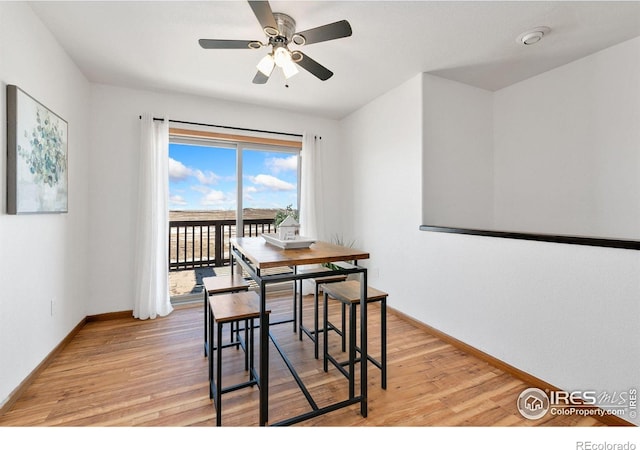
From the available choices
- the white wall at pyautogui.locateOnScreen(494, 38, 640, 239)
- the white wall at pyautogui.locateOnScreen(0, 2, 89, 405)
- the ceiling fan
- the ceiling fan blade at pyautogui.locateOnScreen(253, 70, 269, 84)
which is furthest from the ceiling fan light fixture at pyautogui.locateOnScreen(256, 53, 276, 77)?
the white wall at pyautogui.locateOnScreen(494, 38, 640, 239)

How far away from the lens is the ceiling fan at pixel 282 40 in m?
1.58

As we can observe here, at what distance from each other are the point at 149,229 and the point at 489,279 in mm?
3374

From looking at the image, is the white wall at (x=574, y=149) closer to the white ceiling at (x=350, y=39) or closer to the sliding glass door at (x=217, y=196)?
the white ceiling at (x=350, y=39)

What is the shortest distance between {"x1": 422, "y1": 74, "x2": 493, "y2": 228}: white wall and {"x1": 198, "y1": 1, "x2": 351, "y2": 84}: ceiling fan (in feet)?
4.67

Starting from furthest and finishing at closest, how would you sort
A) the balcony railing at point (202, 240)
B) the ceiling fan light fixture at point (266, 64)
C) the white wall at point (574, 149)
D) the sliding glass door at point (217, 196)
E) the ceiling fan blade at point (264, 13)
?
the balcony railing at point (202, 240) < the sliding glass door at point (217, 196) < the white wall at point (574, 149) < the ceiling fan light fixture at point (266, 64) < the ceiling fan blade at point (264, 13)

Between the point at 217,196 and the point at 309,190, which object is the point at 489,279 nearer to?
the point at 309,190

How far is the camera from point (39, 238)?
79.8 inches

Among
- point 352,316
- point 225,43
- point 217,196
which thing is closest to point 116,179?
point 217,196

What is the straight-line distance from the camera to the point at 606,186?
2438mm

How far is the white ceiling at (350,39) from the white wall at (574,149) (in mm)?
200

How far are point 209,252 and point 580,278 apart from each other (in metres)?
4.41

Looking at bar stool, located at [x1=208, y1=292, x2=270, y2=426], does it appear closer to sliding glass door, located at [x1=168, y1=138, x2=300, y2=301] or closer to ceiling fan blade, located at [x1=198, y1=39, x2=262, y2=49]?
ceiling fan blade, located at [x1=198, y1=39, x2=262, y2=49]

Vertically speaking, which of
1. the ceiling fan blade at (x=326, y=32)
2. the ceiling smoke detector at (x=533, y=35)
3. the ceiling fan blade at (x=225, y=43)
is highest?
the ceiling smoke detector at (x=533, y=35)

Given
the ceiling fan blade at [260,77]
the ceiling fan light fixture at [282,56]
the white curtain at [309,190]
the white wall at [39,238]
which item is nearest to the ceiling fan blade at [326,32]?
the ceiling fan light fixture at [282,56]
